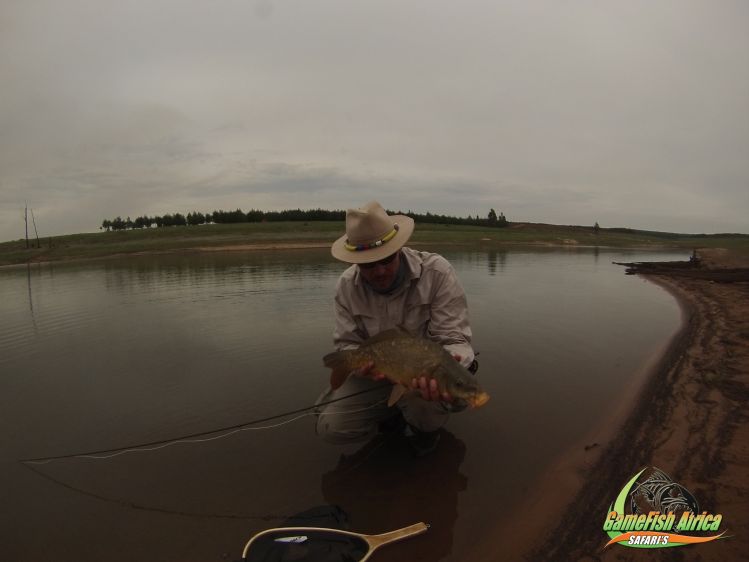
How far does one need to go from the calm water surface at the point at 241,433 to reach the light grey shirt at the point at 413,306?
3.96 feet

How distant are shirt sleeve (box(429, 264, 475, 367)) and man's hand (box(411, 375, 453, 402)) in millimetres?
741

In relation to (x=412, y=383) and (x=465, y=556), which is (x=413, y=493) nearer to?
(x=465, y=556)

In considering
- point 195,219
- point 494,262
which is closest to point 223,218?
point 195,219

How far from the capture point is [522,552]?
A: 2.86m

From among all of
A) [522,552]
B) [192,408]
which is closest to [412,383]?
[522,552]

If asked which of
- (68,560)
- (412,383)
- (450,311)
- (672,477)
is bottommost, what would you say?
(68,560)

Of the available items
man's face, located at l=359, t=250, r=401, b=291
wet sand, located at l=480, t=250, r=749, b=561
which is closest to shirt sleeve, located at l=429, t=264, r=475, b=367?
man's face, located at l=359, t=250, r=401, b=291

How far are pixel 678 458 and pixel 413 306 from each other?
2585mm

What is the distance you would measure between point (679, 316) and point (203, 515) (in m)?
11.6

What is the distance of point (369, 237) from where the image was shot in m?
3.74

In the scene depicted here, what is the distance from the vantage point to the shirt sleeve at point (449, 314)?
4.01 meters

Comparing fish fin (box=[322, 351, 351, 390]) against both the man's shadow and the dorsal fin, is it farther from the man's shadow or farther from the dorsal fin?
the man's shadow

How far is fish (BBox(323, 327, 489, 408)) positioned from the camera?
321 centimetres

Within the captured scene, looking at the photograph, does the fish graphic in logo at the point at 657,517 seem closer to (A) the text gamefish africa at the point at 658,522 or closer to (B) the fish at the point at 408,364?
(A) the text gamefish africa at the point at 658,522
